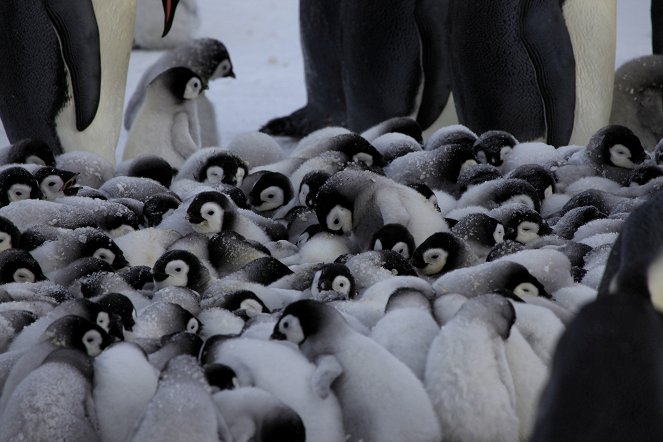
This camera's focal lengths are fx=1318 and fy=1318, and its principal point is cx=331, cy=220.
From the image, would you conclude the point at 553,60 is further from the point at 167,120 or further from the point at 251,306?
the point at 251,306

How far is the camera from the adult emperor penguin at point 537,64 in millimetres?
4699

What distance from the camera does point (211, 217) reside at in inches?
119

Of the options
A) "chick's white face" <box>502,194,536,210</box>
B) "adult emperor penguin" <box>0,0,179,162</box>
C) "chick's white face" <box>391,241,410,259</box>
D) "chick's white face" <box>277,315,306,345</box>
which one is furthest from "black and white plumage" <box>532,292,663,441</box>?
"adult emperor penguin" <box>0,0,179,162</box>

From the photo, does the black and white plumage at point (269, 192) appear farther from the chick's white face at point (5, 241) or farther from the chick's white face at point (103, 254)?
the chick's white face at point (5, 241)

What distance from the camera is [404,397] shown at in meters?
Answer: 2.02

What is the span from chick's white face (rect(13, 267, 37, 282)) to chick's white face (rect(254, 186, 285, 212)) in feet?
2.61

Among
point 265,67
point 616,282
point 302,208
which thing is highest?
point 616,282

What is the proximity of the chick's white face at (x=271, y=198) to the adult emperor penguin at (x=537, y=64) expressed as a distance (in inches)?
62.0

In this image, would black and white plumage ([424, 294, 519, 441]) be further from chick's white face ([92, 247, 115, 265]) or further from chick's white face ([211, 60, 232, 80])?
chick's white face ([211, 60, 232, 80])

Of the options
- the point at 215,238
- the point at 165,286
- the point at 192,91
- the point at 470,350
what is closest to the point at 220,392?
the point at 470,350

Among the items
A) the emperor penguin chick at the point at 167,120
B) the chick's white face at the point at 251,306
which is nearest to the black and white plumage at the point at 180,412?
the chick's white face at the point at 251,306

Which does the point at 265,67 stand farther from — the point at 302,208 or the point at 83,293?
the point at 83,293

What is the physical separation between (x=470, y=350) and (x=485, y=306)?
92 mm

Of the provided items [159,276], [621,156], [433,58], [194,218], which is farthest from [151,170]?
[433,58]
